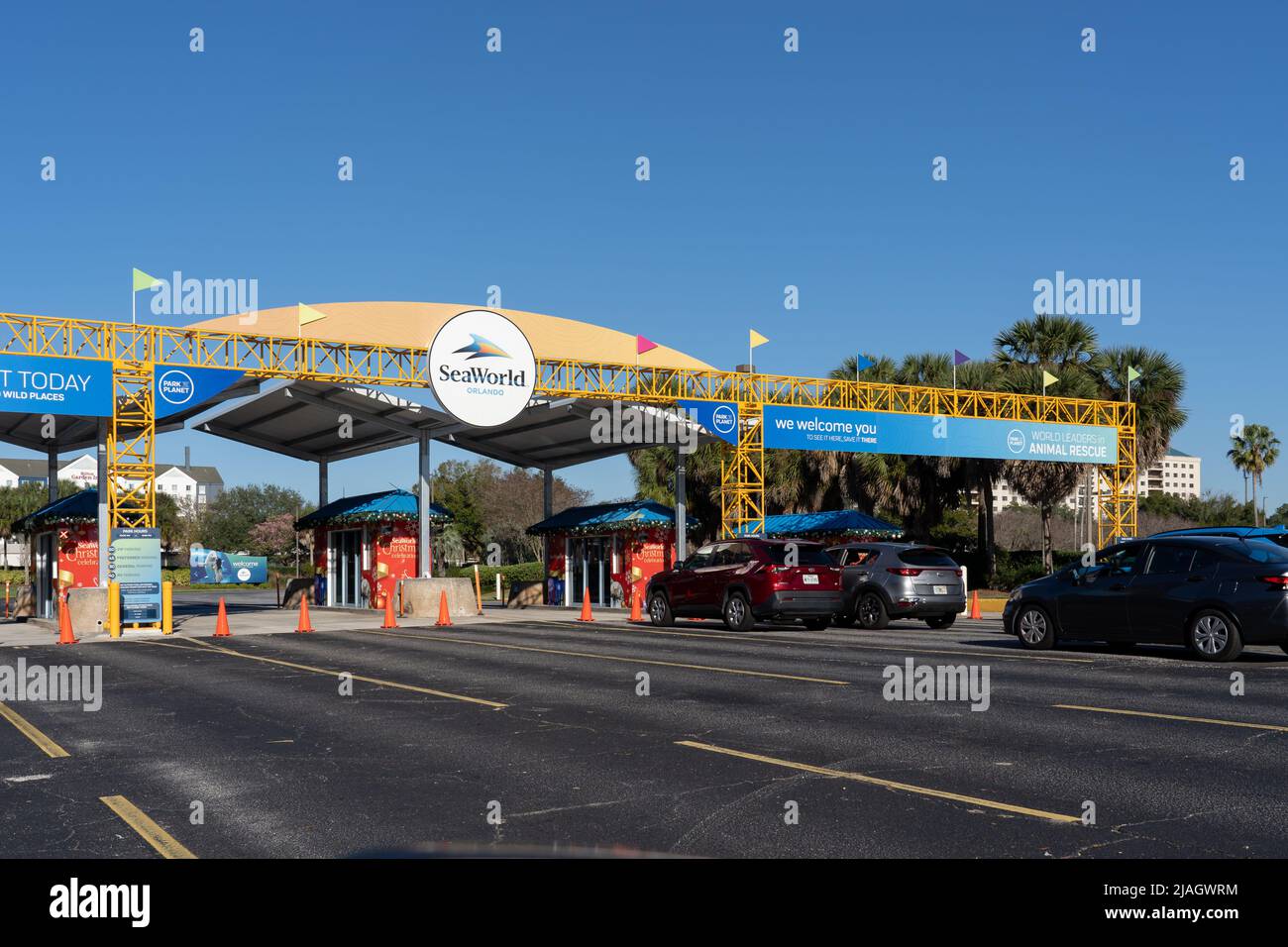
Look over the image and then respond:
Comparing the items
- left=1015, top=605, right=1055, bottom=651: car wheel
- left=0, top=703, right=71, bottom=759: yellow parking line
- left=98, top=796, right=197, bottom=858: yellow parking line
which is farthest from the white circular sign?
left=98, top=796, right=197, bottom=858: yellow parking line

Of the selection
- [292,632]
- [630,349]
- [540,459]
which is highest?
[630,349]

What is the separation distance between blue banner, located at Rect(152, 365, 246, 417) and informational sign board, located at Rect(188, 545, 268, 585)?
5484 cm

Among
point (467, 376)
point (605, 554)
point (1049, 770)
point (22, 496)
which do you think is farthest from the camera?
point (22, 496)

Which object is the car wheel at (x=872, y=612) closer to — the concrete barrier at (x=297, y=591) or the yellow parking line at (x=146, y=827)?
the yellow parking line at (x=146, y=827)

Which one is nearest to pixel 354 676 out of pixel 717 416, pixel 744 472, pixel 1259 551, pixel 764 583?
pixel 764 583

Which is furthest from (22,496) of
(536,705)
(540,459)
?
(536,705)

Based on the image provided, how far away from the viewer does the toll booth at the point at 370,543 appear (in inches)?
1412

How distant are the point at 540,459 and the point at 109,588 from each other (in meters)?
18.8

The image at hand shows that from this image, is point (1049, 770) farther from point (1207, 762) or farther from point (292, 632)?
point (292, 632)

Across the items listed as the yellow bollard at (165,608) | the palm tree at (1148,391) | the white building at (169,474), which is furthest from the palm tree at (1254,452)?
the white building at (169,474)

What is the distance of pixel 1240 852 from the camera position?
5.88 meters

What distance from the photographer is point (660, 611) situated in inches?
993

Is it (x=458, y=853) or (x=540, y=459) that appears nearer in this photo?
(x=458, y=853)
